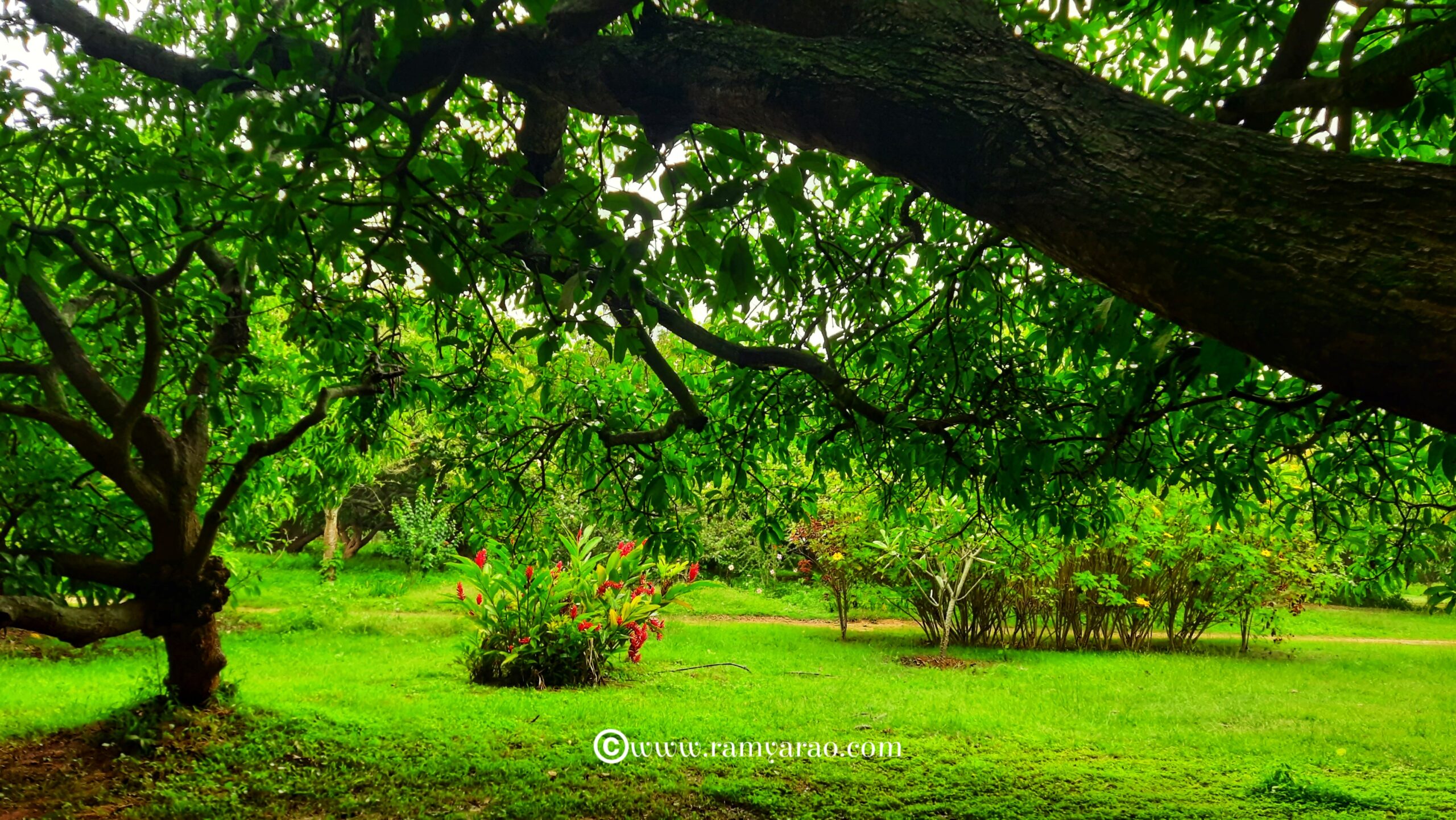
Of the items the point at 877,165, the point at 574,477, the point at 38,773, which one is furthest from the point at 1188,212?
the point at 38,773

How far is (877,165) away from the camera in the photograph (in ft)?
5.98

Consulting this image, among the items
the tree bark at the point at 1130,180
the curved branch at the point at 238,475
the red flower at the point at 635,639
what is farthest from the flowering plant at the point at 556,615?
the tree bark at the point at 1130,180

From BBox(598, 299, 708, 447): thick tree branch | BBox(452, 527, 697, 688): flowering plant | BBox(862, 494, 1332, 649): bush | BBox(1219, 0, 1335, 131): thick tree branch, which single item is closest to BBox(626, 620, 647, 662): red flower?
BBox(452, 527, 697, 688): flowering plant

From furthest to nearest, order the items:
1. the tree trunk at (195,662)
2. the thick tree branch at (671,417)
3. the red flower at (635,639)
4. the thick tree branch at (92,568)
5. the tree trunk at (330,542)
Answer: the tree trunk at (330,542), the red flower at (635,639), the tree trunk at (195,662), the thick tree branch at (92,568), the thick tree branch at (671,417)

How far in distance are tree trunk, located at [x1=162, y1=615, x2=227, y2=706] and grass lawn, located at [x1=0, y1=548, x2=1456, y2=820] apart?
187mm

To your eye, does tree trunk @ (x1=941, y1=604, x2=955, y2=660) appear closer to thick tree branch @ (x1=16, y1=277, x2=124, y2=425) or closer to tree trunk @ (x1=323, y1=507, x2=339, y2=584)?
thick tree branch @ (x1=16, y1=277, x2=124, y2=425)

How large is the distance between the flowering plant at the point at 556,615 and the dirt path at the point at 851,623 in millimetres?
4632

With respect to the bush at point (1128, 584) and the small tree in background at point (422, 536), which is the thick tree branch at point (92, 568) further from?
the small tree in background at point (422, 536)

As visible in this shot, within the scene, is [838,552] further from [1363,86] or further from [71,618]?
[1363,86]

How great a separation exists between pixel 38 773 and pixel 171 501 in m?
1.63

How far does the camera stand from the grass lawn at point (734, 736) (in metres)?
4.54

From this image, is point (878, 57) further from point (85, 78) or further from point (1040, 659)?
point (1040, 659)

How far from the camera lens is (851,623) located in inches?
567

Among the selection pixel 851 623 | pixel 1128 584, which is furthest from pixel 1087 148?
pixel 851 623
